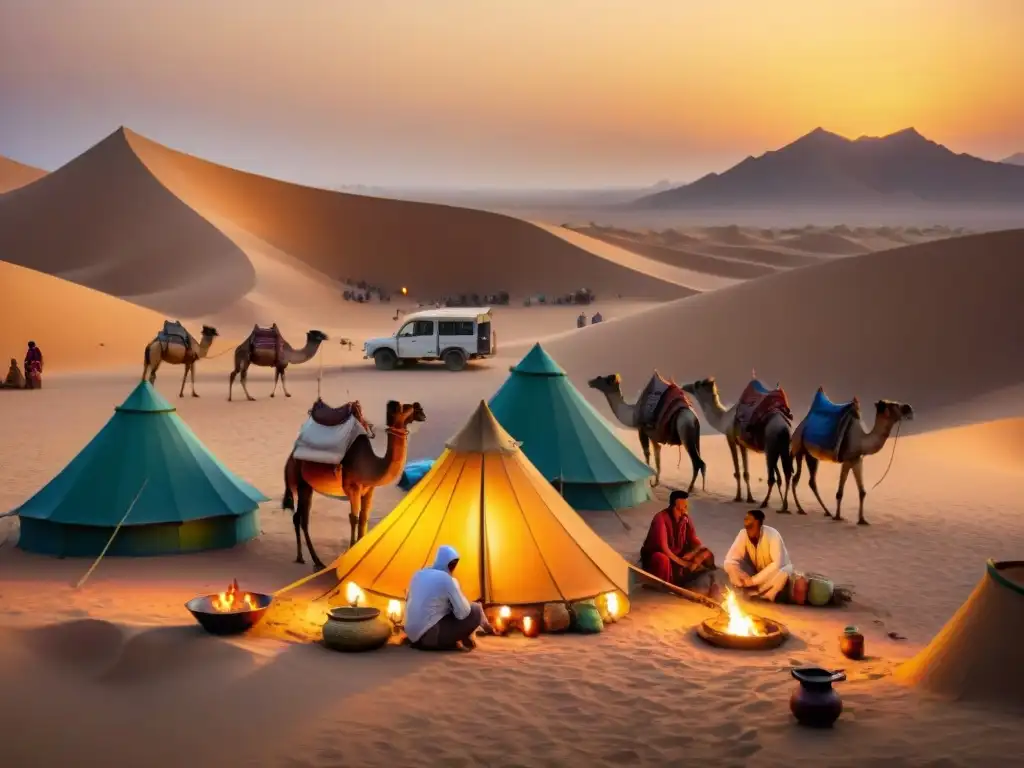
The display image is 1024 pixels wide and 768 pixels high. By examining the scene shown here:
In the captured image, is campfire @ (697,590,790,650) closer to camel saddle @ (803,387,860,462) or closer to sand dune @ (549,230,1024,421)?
camel saddle @ (803,387,860,462)

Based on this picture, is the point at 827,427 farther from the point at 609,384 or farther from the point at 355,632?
the point at 355,632

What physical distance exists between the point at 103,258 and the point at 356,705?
199 ft

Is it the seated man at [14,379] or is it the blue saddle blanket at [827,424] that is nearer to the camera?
the blue saddle blanket at [827,424]

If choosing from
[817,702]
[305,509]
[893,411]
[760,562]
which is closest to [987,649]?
[817,702]

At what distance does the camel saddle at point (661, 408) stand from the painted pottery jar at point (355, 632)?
288 inches

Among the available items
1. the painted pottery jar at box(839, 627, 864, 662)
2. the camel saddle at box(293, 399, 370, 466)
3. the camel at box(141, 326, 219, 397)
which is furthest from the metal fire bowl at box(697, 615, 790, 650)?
the camel at box(141, 326, 219, 397)

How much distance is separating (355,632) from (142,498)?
14.1ft

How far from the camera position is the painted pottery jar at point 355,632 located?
343 inches

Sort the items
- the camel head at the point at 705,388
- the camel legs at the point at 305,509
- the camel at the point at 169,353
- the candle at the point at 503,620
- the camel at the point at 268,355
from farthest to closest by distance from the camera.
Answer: the camel at the point at 268,355 → the camel at the point at 169,353 → the camel head at the point at 705,388 → the camel legs at the point at 305,509 → the candle at the point at 503,620

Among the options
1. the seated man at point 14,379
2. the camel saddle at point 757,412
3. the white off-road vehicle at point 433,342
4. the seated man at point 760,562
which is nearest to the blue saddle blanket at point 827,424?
the camel saddle at point 757,412

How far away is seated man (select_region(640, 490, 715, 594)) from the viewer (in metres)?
11.0

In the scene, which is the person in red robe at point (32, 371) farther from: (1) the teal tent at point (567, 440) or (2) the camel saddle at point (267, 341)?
(1) the teal tent at point (567, 440)

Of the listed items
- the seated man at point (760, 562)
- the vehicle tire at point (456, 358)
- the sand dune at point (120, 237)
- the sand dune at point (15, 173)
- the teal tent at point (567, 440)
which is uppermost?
the sand dune at point (15, 173)

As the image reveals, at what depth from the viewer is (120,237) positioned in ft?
213
